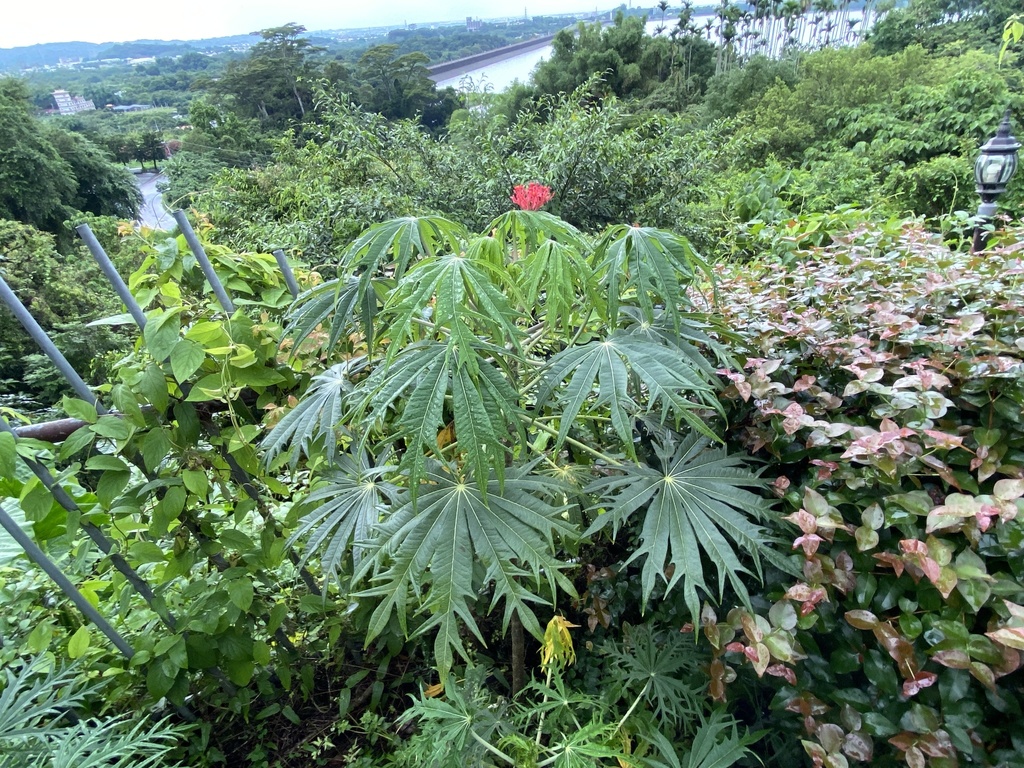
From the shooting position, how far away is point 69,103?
73.4 feet

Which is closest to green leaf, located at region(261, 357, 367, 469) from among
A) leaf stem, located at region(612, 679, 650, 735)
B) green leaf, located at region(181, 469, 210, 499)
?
green leaf, located at region(181, 469, 210, 499)

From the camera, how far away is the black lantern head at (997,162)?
2.95 metres

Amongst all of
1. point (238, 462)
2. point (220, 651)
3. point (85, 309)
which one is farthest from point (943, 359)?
point (85, 309)

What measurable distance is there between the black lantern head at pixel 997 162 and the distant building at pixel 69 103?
97.1ft

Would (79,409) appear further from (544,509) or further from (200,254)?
(544,509)

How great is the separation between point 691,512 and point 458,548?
40cm

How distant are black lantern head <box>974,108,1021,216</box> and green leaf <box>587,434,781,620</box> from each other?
10.4 ft

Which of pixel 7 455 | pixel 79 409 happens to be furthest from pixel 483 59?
pixel 7 455

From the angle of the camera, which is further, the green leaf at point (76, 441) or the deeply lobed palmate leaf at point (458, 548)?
the green leaf at point (76, 441)

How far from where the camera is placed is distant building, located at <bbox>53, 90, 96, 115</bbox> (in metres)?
21.5

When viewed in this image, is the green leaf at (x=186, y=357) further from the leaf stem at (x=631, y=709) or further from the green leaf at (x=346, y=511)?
the leaf stem at (x=631, y=709)

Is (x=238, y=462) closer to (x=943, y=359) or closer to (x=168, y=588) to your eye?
(x=168, y=588)

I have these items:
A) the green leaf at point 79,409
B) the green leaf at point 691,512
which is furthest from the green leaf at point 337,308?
the green leaf at point 691,512

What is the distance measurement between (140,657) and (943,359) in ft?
5.80
